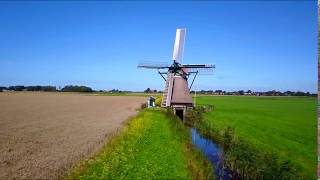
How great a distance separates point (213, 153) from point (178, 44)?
2773 centimetres

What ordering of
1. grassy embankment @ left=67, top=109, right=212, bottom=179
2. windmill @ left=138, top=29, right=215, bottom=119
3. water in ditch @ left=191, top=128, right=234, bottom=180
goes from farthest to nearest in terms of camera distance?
windmill @ left=138, top=29, right=215, bottom=119 < water in ditch @ left=191, top=128, right=234, bottom=180 < grassy embankment @ left=67, top=109, right=212, bottom=179

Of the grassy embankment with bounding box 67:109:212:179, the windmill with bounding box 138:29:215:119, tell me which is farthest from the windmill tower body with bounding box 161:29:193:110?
the grassy embankment with bounding box 67:109:212:179

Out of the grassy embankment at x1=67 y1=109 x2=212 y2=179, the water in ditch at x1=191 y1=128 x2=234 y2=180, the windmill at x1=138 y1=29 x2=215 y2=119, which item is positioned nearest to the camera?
the grassy embankment at x1=67 y1=109 x2=212 y2=179

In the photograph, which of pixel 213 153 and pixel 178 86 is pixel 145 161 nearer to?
pixel 213 153

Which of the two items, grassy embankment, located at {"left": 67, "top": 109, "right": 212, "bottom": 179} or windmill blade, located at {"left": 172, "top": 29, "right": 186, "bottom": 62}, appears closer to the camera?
grassy embankment, located at {"left": 67, "top": 109, "right": 212, "bottom": 179}

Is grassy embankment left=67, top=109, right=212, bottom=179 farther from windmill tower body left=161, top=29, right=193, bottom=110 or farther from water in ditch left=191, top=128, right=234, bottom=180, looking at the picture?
windmill tower body left=161, top=29, right=193, bottom=110

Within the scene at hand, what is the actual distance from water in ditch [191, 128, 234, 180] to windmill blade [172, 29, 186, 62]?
14.9 m

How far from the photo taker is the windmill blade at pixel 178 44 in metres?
47.6

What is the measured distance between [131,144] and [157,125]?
9.52m

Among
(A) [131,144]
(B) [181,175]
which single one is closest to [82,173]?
(B) [181,175]

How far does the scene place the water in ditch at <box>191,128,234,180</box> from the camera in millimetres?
17531

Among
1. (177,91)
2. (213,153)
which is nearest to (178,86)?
(177,91)

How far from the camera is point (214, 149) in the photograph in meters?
24.5

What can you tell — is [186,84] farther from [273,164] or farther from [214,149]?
[273,164]
